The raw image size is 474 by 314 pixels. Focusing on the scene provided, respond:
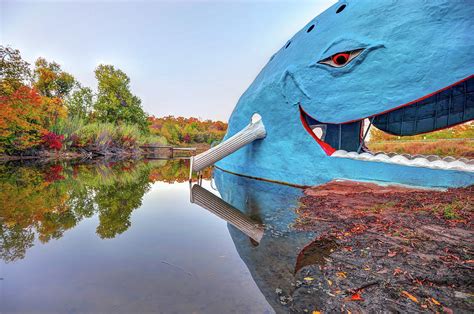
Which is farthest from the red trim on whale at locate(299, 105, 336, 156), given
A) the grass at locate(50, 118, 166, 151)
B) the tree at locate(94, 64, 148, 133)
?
the tree at locate(94, 64, 148, 133)

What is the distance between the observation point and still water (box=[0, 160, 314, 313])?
263cm

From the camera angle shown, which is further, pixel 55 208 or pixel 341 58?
pixel 341 58

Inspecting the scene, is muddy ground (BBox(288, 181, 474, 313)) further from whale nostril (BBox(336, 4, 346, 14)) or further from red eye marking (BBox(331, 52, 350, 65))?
whale nostril (BBox(336, 4, 346, 14))

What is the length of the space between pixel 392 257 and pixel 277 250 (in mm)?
1606

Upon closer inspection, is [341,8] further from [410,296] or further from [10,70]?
[10,70]

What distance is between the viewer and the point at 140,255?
382 centimetres

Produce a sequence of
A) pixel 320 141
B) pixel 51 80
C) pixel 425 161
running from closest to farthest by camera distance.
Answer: pixel 425 161 → pixel 320 141 → pixel 51 80

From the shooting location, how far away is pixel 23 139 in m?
17.2

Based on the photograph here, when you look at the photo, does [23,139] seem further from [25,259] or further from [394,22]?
[394,22]

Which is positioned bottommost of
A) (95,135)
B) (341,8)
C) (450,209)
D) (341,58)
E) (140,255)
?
(140,255)

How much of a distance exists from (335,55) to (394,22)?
1.95 m

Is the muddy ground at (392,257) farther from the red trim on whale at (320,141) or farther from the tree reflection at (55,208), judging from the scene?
the tree reflection at (55,208)

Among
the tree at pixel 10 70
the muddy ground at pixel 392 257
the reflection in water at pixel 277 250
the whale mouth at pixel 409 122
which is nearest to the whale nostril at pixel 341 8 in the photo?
the whale mouth at pixel 409 122

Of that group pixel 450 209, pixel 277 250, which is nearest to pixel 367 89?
pixel 450 209
